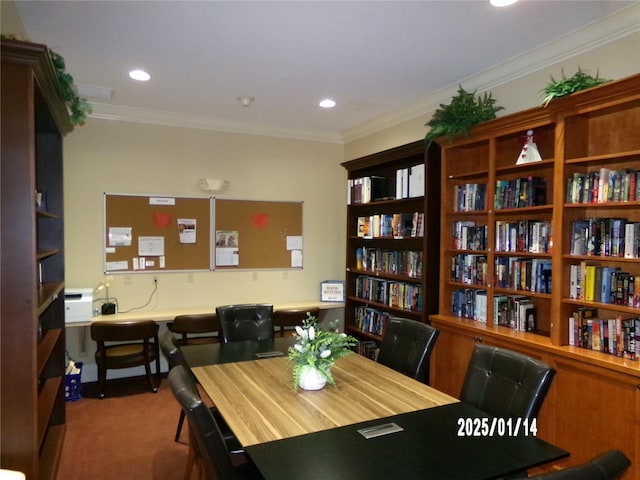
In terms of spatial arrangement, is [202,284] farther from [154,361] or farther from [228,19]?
[228,19]

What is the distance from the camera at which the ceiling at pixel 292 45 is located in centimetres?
253

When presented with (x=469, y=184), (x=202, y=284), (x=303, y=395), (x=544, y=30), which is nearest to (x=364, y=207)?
(x=469, y=184)

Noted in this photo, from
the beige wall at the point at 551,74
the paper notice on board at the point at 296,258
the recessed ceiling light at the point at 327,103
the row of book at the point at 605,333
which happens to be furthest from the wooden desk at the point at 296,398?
the paper notice on board at the point at 296,258

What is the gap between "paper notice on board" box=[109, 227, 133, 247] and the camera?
4.46 metres

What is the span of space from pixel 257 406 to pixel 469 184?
8.17 feet

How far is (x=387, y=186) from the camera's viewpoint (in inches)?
184

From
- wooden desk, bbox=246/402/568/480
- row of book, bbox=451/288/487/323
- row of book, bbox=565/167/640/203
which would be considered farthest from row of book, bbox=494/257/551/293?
wooden desk, bbox=246/402/568/480

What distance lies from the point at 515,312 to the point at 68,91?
328cm

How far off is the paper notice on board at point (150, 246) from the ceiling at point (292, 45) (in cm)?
130

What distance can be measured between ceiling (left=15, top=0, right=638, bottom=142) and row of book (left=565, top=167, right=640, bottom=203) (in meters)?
0.94

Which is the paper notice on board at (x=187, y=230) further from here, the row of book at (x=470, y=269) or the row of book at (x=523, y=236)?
the row of book at (x=523, y=236)

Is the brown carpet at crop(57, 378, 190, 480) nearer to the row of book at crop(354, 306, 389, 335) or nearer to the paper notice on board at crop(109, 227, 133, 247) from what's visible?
the paper notice on board at crop(109, 227, 133, 247)
